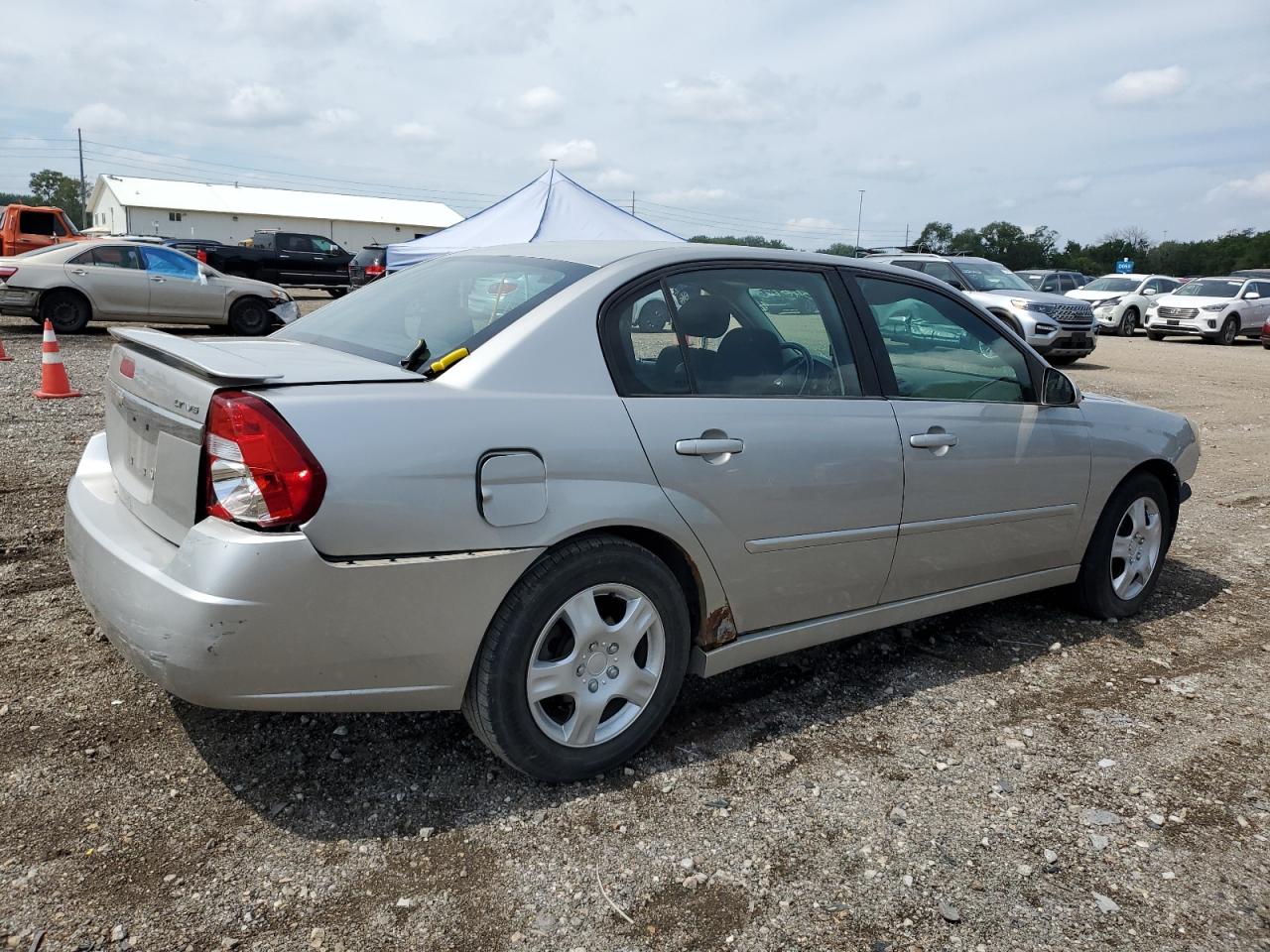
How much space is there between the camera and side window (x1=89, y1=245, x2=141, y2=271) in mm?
14383

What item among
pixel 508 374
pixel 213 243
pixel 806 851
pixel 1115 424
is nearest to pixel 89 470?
pixel 508 374

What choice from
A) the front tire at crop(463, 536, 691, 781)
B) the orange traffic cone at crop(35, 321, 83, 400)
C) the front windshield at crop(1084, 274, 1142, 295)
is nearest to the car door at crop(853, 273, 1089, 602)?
the front tire at crop(463, 536, 691, 781)

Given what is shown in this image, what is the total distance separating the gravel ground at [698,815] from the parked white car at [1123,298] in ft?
78.9

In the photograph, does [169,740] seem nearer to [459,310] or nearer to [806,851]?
[459,310]

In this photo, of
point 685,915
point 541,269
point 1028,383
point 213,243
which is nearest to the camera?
point 685,915

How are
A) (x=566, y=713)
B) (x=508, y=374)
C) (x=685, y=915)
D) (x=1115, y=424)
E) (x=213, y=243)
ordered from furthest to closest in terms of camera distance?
1. (x=213, y=243)
2. (x=1115, y=424)
3. (x=566, y=713)
4. (x=508, y=374)
5. (x=685, y=915)

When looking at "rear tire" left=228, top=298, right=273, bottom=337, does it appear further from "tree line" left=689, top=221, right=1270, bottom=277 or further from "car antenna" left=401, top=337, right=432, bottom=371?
"tree line" left=689, top=221, right=1270, bottom=277

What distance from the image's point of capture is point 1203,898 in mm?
2545

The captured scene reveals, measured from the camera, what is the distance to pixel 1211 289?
938 inches

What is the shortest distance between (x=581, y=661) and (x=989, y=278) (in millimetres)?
16150

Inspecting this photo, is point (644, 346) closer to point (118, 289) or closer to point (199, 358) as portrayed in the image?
point (199, 358)

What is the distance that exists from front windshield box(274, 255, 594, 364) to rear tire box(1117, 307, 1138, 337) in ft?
84.8

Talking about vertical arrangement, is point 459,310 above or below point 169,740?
above

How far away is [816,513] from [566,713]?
1.06 metres
